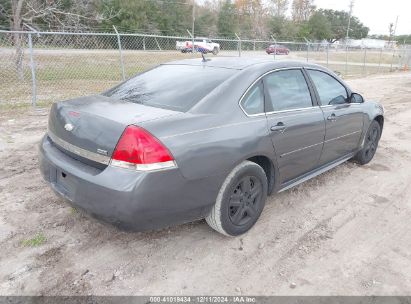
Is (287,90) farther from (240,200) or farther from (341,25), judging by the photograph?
(341,25)

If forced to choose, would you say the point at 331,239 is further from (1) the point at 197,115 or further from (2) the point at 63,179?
(2) the point at 63,179

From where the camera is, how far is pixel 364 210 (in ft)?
13.2

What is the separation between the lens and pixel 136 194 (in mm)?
2576

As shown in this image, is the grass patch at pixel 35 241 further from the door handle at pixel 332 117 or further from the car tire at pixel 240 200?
the door handle at pixel 332 117

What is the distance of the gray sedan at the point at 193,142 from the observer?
8.70ft

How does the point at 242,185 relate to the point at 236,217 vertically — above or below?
above

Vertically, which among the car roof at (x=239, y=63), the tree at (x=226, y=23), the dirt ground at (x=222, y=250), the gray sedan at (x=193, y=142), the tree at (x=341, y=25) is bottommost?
the dirt ground at (x=222, y=250)

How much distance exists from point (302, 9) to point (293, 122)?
88595 millimetres

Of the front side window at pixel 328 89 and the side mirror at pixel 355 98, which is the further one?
the side mirror at pixel 355 98

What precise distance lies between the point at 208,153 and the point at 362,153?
3.17m

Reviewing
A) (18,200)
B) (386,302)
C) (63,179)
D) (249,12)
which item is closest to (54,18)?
(18,200)

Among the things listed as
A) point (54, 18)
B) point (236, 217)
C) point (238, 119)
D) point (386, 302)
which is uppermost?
point (54, 18)

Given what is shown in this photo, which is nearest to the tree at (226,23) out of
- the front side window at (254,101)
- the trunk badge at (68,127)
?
the front side window at (254,101)

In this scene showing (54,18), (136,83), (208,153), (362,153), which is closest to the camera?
(208,153)
